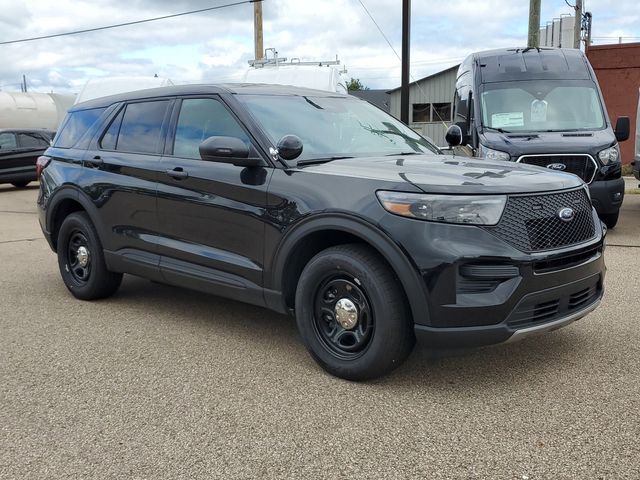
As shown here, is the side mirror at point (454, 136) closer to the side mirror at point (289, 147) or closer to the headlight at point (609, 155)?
the side mirror at point (289, 147)

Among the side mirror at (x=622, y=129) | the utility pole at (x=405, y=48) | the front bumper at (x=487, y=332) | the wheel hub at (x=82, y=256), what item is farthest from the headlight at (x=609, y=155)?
the utility pole at (x=405, y=48)

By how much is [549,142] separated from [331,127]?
4912 mm

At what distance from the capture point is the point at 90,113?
581 cm

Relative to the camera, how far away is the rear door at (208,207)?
415cm

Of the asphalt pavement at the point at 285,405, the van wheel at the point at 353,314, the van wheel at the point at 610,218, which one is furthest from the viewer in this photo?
the van wheel at the point at 610,218

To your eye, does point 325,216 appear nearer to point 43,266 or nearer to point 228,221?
point 228,221

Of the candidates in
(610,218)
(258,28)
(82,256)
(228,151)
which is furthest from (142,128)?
(258,28)

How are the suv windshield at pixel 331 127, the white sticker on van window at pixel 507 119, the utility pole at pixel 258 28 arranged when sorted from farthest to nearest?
1. the utility pole at pixel 258 28
2. the white sticker on van window at pixel 507 119
3. the suv windshield at pixel 331 127

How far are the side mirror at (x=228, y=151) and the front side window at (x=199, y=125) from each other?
0.32 metres

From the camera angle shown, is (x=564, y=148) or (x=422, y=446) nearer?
(x=422, y=446)

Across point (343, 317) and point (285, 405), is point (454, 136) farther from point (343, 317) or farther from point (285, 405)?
point (285, 405)

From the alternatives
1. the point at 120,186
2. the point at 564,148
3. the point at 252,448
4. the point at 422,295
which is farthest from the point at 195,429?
the point at 564,148

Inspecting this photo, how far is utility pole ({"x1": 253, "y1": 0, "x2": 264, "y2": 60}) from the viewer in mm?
22870

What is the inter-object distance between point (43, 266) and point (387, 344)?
529 cm
